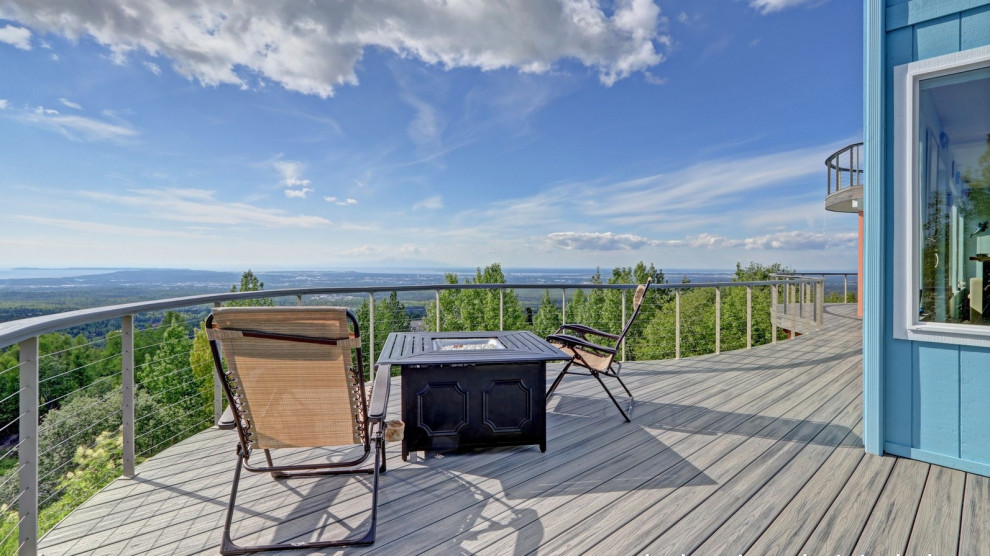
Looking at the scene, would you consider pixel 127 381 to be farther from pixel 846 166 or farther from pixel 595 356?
pixel 846 166

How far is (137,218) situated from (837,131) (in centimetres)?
5019

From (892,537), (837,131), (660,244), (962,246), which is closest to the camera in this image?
(892,537)

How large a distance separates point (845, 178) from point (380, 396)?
11002 millimetres

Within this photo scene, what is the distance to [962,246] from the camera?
2.33m

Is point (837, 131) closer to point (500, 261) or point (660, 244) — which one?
point (660, 244)

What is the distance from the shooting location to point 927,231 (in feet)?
7.69

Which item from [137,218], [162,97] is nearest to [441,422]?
[162,97]

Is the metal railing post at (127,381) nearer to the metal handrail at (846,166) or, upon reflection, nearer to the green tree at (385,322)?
the green tree at (385,322)

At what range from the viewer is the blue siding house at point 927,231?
2225 millimetres

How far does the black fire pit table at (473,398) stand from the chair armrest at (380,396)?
198 millimetres

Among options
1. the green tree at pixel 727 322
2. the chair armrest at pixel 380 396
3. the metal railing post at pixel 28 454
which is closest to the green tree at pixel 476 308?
the green tree at pixel 727 322

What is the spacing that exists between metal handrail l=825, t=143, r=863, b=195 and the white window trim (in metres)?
7.92

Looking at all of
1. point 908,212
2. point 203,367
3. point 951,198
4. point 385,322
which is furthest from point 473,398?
point 203,367

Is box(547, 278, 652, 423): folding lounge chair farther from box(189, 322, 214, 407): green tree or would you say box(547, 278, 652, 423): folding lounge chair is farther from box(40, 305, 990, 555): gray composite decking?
box(189, 322, 214, 407): green tree
